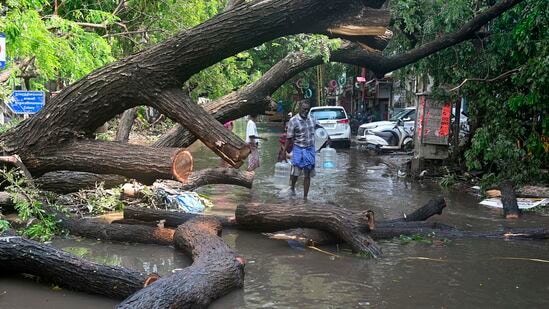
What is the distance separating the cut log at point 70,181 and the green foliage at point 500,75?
24.2ft

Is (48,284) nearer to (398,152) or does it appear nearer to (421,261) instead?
(421,261)

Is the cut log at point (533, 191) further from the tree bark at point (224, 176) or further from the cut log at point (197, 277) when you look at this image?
the cut log at point (197, 277)

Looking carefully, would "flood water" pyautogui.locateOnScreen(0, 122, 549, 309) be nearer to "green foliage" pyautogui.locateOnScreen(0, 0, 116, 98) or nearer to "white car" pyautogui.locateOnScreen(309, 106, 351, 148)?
"green foliage" pyautogui.locateOnScreen(0, 0, 116, 98)

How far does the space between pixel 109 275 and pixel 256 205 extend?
2892 mm

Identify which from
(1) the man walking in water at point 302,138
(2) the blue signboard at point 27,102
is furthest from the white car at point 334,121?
(2) the blue signboard at point 27,102

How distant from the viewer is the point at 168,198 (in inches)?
366

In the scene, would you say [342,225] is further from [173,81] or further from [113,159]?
[113,159]

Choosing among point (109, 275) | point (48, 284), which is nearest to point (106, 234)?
point (48, 284)

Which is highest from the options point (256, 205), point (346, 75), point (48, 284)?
point (346, 75)

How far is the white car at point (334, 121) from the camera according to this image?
2369cm

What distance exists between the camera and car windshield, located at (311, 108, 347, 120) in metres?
23.9

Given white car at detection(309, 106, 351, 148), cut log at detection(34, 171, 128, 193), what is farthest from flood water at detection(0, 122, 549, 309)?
white car at detection(309, 106, 351, 148)

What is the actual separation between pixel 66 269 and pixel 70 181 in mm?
4029

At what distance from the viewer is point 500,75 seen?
39.1 ft
